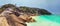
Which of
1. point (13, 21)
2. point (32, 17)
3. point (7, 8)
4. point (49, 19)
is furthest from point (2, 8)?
point (49, 19)

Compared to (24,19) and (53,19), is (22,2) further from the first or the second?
(53,19)

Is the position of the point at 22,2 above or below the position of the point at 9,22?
above

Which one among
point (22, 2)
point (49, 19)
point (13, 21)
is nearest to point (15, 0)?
point (22, 2)

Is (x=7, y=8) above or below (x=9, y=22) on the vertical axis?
above

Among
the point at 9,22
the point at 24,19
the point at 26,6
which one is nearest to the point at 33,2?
the point at 26,6

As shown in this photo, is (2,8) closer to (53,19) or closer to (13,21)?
(13,21)

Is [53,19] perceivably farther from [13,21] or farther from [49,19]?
[13,21]
